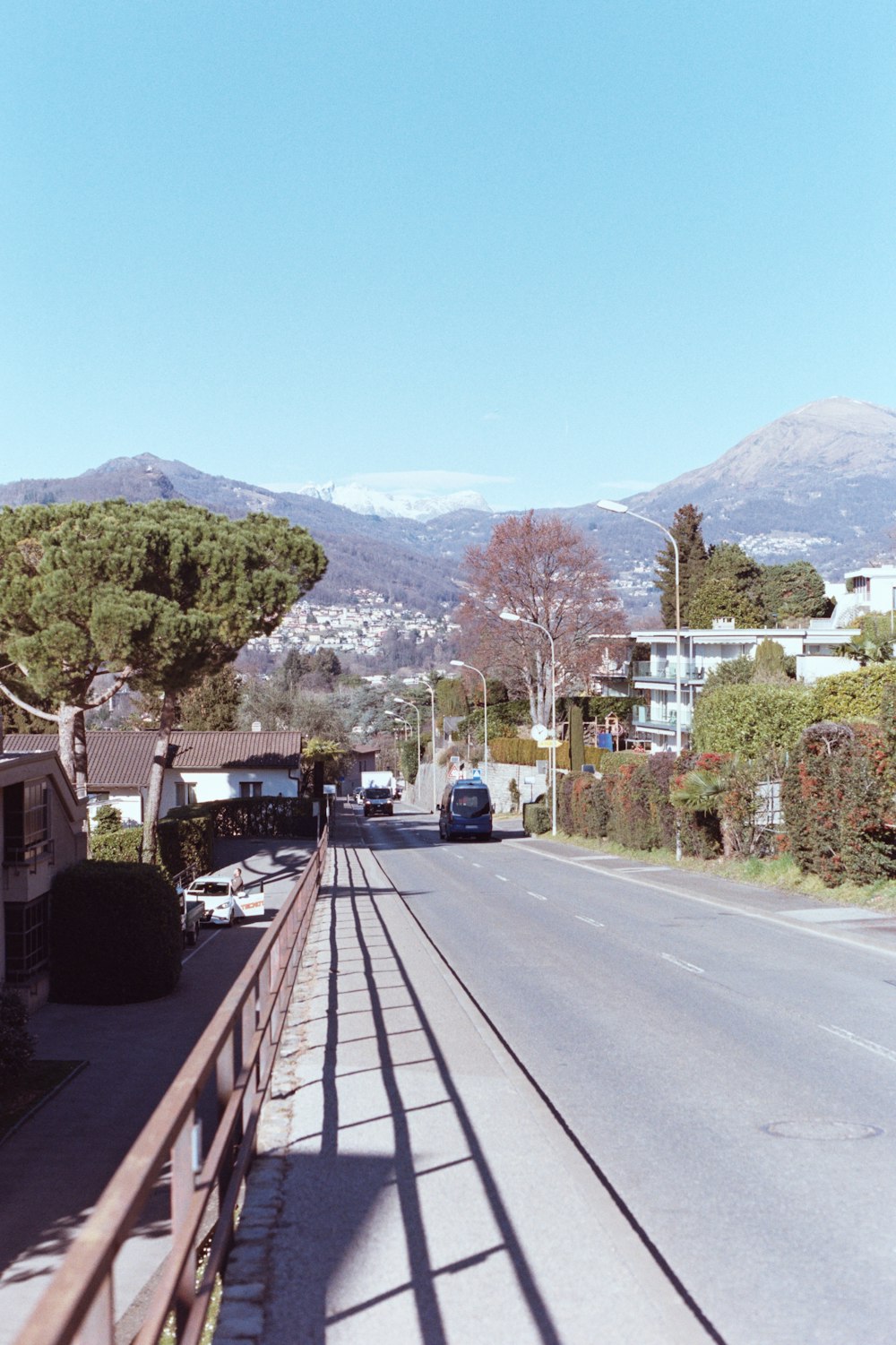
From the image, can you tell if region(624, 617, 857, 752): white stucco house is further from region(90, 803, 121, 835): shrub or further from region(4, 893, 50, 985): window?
region(4, 893, 50, 985): window

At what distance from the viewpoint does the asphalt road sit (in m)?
6.04

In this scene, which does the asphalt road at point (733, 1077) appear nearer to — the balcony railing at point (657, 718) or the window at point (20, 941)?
the window at point (20, 941)

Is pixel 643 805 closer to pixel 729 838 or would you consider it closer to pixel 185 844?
pixel 729 838

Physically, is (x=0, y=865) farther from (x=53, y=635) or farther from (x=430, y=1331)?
(x=430, y=1331)

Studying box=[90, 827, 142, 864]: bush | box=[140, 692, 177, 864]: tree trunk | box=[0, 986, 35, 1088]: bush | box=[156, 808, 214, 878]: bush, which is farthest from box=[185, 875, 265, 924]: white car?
box=[0, 986, 35, 1088]: bush

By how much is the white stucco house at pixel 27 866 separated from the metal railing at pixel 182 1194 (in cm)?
1475

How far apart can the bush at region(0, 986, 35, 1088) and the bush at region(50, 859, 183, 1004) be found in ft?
20.6

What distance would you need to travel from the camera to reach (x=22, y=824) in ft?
75.7

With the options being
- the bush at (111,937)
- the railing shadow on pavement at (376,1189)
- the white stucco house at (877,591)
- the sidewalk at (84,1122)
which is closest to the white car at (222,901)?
the sidewalk at (84,1122)

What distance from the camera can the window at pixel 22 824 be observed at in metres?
22.8

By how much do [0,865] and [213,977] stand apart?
→ 636 cm

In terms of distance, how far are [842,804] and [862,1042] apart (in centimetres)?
1393

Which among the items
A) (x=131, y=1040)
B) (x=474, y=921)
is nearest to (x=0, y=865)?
(x=131, y=1040)

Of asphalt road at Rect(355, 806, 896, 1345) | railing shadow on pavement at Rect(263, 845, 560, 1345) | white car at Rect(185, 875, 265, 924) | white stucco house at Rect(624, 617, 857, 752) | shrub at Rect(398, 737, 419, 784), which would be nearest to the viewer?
railing shadow on pavement at Rect(263, 845, 560, 1345)
